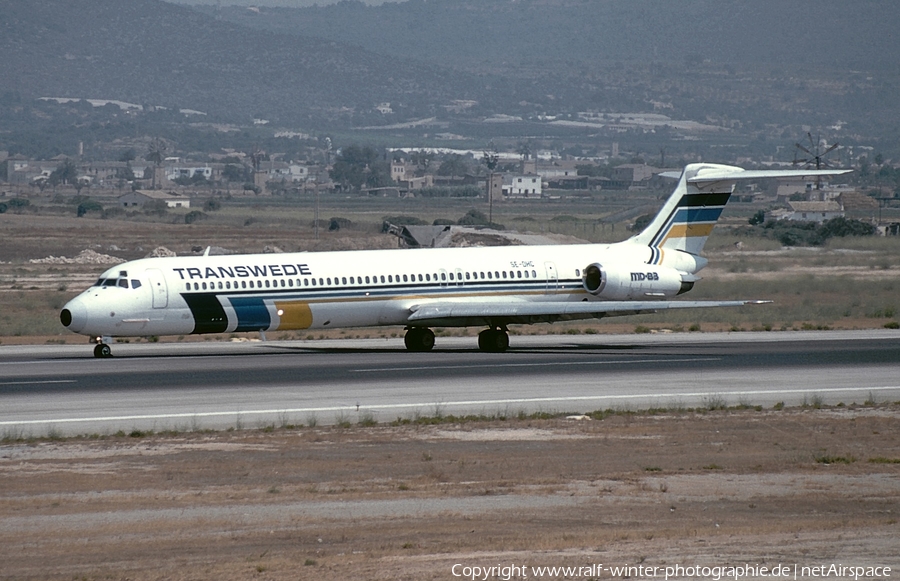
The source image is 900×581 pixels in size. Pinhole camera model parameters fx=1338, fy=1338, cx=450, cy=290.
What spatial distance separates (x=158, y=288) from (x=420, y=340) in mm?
7503

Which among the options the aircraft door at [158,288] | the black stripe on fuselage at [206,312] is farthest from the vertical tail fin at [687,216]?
the aircraft door at [158,288]

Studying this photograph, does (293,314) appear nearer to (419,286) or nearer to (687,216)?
(419,286)

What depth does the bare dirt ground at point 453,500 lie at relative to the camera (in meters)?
13.9

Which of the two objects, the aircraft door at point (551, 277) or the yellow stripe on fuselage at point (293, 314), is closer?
the yellow stripe on fuselage at point (293, 314)

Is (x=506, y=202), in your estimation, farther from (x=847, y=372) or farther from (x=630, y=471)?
(x=630, y=471)

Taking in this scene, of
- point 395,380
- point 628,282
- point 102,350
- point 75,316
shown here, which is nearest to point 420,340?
point 628,282

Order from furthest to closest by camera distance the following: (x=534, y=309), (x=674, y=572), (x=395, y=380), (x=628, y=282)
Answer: (x=628, y=282) → (x=534, y=309) → (x=395, y=380) → (x=674, y=572)

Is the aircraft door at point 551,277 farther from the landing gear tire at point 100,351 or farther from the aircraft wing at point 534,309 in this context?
the landing gear tire at point 100,351

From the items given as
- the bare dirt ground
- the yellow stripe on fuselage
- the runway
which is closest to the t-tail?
the runway

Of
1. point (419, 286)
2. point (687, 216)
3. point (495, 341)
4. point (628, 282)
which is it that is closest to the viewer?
point (419, 286)

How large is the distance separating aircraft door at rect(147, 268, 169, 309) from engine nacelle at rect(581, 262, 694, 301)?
11.8 metres

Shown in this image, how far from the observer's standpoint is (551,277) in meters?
37.4

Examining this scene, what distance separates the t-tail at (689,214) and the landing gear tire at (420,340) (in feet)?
23.9

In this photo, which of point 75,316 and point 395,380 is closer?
point 395,380
